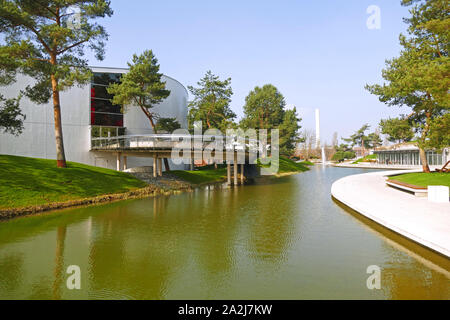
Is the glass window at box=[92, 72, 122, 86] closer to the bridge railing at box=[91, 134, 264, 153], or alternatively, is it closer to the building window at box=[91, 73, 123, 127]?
the building window at box=[91, 73, 123, 127]

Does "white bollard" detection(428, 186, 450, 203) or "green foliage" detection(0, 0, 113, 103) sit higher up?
"green foliage" detection(0, 0, 113, 103)

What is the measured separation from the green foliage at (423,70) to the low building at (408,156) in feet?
75.2

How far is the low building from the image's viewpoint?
168 feet

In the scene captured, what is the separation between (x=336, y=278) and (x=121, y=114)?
3388 centimetres

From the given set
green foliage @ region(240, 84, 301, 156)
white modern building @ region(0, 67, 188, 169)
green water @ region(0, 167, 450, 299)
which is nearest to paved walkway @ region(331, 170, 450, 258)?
green water @ region(0, 167, 450, 299)

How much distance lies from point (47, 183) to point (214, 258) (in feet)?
47.9

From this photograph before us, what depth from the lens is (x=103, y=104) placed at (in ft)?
111

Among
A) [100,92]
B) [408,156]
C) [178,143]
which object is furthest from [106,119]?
[408,156]

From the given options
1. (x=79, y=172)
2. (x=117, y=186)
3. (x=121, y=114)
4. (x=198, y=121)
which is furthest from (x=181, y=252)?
(x=198, y=121)

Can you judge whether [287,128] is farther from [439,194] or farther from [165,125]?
[439,194]

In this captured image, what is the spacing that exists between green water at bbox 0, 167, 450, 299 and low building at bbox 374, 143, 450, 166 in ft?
146

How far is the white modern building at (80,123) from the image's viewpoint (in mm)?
28531

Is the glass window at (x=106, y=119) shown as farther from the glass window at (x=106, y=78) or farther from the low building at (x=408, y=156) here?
the low building at (x=408, y=156)

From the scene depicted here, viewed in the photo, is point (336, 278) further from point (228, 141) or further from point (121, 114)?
point (121, 114)
